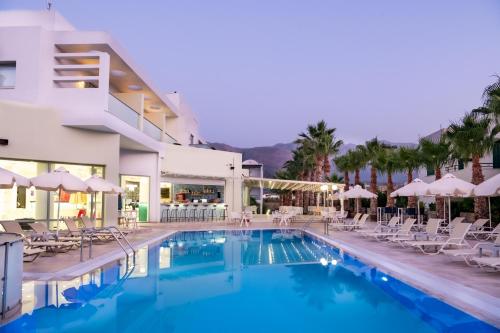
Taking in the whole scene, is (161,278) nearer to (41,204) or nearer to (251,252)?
(251,252)

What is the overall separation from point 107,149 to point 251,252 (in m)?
7.93

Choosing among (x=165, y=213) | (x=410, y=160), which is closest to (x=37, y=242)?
(x=165, y=213)

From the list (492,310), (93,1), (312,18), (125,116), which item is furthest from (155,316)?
(93,1)

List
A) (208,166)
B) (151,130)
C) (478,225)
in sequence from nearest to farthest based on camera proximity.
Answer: (478,225) < (151,130) < (208,166)

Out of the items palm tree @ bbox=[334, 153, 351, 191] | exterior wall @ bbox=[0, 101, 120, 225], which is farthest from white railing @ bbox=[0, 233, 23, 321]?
palm tree @ bbox=[334, 153, 351, 191]

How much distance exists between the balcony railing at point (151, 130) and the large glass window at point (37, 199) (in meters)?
5.39

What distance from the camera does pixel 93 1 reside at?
53.4 m

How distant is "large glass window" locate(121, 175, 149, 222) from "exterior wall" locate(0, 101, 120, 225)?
17.9 feet

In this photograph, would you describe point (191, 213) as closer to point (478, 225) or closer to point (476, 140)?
A: point (476, 140)

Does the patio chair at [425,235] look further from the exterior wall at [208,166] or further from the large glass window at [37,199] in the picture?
the exterior wall at [208,166]

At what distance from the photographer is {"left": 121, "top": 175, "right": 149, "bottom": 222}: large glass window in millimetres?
24609

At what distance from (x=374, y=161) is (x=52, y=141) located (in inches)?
817

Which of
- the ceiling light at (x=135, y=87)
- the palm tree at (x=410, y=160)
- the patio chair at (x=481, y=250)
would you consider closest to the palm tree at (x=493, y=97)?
the patio chair at (x=481, y=250)

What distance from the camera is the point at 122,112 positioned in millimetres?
19578
